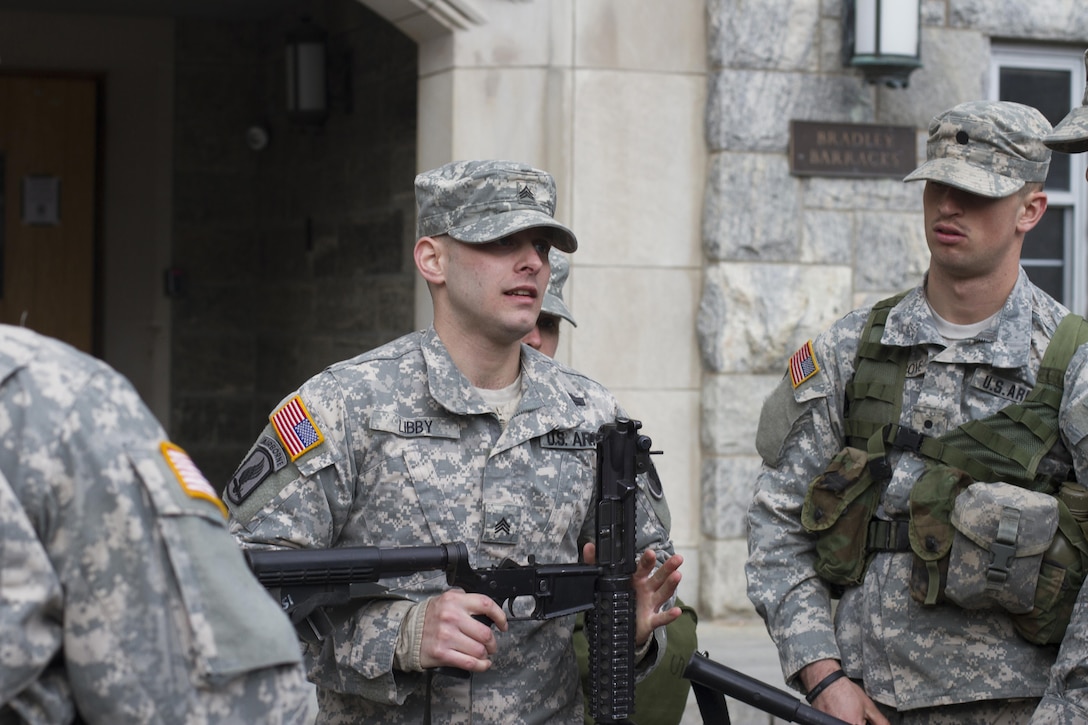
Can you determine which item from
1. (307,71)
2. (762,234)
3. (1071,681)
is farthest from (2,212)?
(1071,681)

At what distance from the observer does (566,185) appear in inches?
245

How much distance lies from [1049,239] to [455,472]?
4896 mm

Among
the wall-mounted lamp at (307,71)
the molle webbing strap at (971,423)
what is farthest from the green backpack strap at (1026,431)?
the wall-mounted lamp at (307,71)

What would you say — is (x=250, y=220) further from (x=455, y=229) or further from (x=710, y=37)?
(x=455, y=229)

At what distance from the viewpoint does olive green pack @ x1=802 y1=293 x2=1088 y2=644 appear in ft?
9.73

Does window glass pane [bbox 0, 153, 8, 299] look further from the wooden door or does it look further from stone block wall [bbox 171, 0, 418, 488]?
stone block wall [bbox 171, 0, 418, 488]

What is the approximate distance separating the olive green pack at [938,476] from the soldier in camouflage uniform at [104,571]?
1.81 m

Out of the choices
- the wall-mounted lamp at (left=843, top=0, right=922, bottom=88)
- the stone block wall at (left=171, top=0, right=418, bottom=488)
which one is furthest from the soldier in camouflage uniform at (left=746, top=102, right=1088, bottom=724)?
the stone block wall at (left=171, top=0, right=418, bottom=488)

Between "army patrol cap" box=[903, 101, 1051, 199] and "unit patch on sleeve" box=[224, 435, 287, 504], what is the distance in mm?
1450

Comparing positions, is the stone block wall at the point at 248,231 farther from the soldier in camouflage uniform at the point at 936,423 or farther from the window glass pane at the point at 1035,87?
the soldier in camouflage uniform at the point at 936,423

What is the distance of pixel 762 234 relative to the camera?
21.0 feet

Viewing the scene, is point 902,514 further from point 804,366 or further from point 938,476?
point 804,366

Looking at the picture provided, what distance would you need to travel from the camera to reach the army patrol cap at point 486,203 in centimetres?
294

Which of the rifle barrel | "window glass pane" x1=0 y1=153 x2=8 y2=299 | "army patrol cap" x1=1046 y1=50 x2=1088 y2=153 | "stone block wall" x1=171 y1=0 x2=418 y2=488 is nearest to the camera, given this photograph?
the rifle barrel
